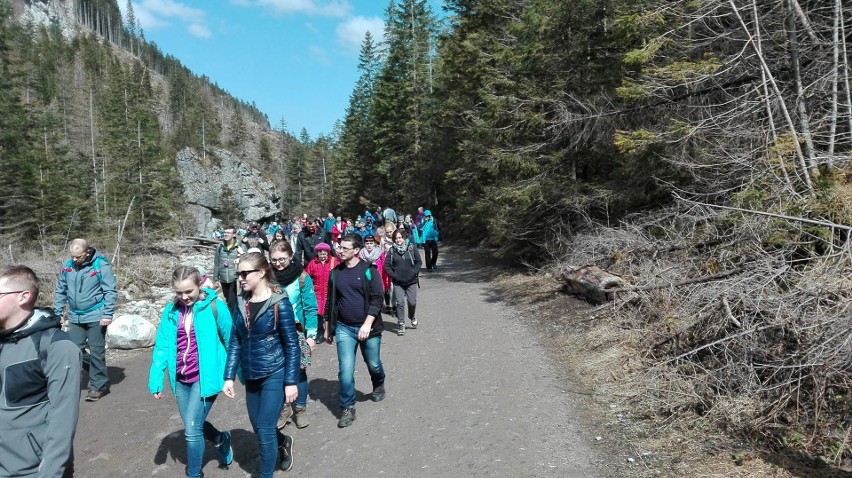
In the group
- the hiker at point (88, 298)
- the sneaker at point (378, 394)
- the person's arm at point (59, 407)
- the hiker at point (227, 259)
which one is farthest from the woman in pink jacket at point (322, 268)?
the person's arm at point (59, 407)

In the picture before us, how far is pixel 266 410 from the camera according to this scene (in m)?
3.88

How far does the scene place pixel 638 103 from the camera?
10273 millimetres

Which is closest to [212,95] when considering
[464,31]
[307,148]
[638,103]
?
[307,148]

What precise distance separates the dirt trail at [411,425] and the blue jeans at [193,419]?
1.64 feet

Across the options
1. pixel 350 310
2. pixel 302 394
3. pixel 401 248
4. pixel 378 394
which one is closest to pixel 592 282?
pixel 401 248

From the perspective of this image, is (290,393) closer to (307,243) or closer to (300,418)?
(300,418)

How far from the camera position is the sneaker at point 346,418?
5254 millimetres

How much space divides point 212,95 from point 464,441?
16501cm

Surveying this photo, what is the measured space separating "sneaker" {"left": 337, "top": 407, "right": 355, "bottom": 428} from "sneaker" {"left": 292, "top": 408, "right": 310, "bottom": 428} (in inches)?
14.6

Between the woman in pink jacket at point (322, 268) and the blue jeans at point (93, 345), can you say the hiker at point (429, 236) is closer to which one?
the woman in pink jacket at point (322, 268)

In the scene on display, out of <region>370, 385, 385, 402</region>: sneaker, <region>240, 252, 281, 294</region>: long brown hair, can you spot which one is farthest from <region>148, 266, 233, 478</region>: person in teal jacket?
<region>370, 385, 385, 402</region>: sneaker

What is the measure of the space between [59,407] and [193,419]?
66.1 inches

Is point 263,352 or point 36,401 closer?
point 36,401

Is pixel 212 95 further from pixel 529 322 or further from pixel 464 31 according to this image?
pixel 529 322
